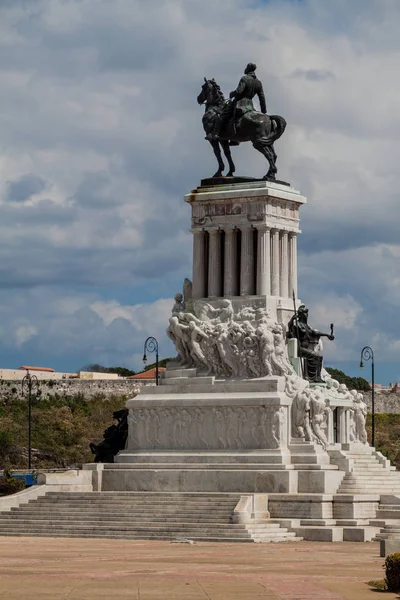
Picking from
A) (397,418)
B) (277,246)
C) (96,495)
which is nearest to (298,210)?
(277,246)

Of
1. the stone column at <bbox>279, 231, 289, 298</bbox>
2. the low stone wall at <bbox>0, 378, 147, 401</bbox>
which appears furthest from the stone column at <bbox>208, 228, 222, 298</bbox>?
the low stone wall at <bbox>0, 378, 147, 401</bbox>

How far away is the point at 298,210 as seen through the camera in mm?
62781

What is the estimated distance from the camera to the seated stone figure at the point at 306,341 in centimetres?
6116

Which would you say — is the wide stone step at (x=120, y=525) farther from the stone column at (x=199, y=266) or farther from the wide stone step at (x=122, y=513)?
the stone column at (x=199, y=266)

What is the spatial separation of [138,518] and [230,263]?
11581mm

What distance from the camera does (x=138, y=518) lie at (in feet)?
180

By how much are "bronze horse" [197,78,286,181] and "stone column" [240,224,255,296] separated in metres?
2.50

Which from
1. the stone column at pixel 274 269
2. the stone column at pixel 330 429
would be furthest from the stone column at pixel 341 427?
the stone column at pixel 274 269

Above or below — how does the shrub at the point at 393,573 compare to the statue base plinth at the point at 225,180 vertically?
below

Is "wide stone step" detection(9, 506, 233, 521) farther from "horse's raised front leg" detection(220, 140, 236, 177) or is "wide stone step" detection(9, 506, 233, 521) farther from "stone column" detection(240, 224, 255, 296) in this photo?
"horse's raised front leg" detection(220, 140, 236, 177)

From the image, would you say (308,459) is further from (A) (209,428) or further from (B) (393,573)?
(B) (393,573)

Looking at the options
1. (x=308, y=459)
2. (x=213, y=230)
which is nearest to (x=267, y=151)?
(x=213, y=230)

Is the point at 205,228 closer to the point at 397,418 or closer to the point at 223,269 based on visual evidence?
the point at 223,269

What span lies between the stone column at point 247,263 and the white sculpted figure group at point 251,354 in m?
0.87
